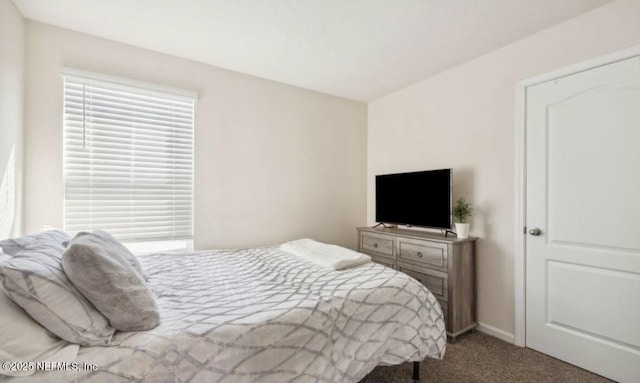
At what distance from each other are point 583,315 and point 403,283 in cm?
145

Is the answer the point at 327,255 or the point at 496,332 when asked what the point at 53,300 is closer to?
the point at 327,255

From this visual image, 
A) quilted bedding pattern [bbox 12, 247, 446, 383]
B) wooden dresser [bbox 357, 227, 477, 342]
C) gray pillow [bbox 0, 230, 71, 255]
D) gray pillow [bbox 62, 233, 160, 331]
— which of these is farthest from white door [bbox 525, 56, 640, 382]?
gray pillow [bbox 0, 230, 71, 255]

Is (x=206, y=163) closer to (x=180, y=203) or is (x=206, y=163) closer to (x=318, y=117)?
(x=180, y=203)

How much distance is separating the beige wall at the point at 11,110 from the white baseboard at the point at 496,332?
3759mm

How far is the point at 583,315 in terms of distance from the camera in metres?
2.05

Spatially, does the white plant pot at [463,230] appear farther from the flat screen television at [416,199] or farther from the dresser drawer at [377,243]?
the dresser drawer at [377,243]

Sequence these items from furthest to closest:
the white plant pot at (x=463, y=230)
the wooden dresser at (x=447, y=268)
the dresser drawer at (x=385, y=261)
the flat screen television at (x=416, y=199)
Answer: the dresser drawer at (x=385, y=261)
the flat screen television at (x=416, y=199)
the white plant pot at (x=463, y=230)
the wooden dresser at (x=447, y=268)

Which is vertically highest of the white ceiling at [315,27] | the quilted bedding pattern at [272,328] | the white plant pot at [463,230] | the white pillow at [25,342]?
the white ceiling at [315,27]

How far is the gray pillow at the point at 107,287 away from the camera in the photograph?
43.8 inches

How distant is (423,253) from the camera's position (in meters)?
Result: 2.67

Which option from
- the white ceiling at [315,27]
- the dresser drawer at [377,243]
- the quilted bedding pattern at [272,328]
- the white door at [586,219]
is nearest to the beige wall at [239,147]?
the white ceiling at [315,27]

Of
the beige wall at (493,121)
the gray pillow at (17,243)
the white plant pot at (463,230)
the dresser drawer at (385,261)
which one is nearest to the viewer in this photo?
the gray pillow at (17,243)

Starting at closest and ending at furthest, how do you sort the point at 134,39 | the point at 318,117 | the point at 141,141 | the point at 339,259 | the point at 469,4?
the point at 469,4, the point at 339,259, the point at 134,39, the point at 141,141, the point at 318,117

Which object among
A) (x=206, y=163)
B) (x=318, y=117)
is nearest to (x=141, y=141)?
(x=206, y=163)
